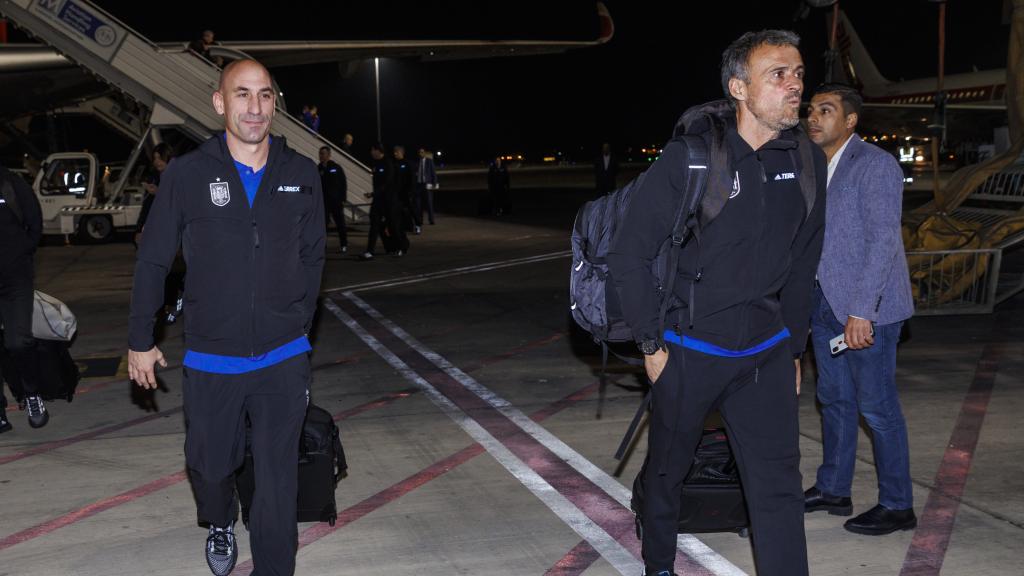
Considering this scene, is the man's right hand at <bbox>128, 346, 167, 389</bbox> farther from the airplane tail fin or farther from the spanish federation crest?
the airplane tail fin

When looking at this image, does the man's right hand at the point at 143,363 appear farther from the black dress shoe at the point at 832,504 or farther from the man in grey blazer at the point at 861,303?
the black dress shoe at the point at 832,504

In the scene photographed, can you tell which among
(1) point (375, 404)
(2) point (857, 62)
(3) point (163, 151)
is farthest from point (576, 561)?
(2) point (857, 62)

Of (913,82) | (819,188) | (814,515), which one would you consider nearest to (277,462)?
(819,188)

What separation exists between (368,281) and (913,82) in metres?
36.0

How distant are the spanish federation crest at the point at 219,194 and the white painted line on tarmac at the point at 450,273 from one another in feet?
32.5

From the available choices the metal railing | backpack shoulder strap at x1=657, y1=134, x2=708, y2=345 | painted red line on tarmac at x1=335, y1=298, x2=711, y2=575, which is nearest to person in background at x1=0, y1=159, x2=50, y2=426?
painted red line on tarmac at x1=335, y1=298, x2=711, y2=575

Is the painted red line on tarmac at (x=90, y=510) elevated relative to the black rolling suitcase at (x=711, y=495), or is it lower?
lower

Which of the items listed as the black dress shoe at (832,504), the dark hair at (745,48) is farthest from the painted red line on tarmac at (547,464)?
the dark hair at (745,48)

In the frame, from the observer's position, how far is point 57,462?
6285 millimetres

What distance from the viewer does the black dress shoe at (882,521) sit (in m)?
4.81

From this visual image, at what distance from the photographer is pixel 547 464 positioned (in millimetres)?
6090

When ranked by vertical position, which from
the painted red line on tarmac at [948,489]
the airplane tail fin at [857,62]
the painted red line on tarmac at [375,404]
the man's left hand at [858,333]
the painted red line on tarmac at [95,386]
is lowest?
the painted red line on tarmac at [948,489]

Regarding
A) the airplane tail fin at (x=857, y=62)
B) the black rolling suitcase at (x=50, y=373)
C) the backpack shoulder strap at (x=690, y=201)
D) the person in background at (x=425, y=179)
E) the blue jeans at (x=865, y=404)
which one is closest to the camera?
the backpack shoulder strap at (x=690, y=201)

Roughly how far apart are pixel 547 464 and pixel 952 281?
250 inches
